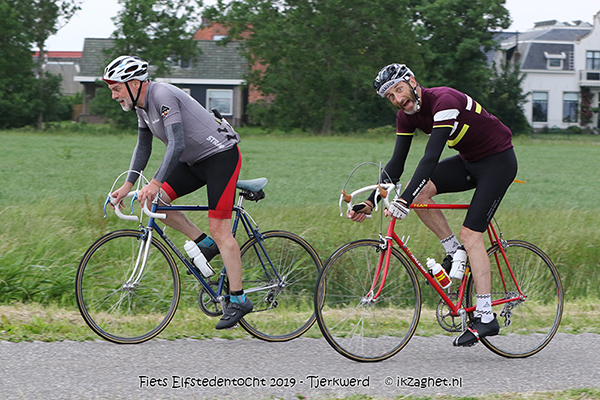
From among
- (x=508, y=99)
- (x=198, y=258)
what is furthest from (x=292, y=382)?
(x=508, y=99)

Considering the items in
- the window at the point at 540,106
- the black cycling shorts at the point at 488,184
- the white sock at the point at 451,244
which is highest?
the window at the point at 540,106

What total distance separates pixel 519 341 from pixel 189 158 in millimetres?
2775

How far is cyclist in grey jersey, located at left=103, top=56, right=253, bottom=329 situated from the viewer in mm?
5156

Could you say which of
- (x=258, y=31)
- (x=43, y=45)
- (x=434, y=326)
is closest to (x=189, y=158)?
(x=434, y=326)

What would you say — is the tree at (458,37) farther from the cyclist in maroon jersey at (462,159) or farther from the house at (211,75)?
the cyclist in maroon jersey at (462,159)

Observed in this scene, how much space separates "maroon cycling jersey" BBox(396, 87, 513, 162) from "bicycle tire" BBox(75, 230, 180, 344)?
2.03m

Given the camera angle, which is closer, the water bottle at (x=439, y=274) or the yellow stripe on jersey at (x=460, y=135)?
the yellow stripe on jersey at (x=460, y=135)

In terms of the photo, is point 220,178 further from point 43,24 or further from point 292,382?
point 43,24

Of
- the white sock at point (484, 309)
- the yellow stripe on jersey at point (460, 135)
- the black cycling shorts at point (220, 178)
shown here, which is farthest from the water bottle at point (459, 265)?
the black cycling shorts at point (220, 178)

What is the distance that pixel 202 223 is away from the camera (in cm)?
909

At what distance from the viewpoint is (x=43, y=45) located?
49.5m

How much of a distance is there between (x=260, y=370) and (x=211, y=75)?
173ft

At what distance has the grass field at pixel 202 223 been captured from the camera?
20.6 ft

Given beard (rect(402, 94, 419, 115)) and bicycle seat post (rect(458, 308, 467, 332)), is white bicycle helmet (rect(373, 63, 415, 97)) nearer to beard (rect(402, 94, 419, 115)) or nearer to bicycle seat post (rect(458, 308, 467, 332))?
beard (rect(402, 94, 419, 115))
